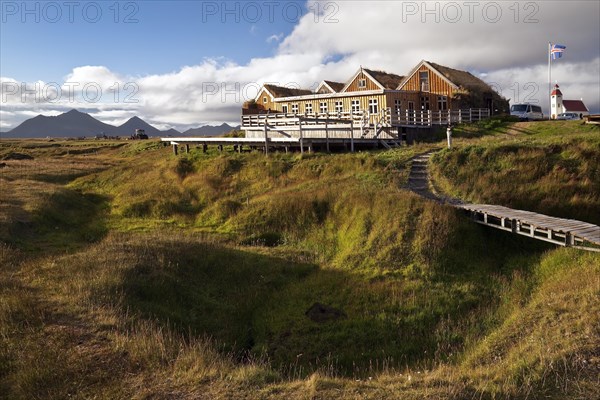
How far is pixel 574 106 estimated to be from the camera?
2601 inches

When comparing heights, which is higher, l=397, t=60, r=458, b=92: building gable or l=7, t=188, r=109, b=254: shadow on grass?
l=397, t=60, r=458, b=92: building gable

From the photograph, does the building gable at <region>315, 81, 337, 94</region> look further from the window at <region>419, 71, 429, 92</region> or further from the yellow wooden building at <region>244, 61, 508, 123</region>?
the window at <region>419, 71, 429, 92</region>

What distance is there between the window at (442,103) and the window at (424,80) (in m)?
1.58

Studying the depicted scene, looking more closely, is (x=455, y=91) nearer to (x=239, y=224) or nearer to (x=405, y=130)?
(x=405, y=130)

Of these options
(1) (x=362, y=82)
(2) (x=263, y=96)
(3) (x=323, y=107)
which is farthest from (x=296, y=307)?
(2) (x=263, y=96)

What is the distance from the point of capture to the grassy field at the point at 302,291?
886 centimetres

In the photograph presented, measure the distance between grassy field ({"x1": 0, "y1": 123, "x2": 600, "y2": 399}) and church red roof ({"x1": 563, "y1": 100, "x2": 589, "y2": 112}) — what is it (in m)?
48.0

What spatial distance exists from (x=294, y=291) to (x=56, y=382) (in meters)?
7.94

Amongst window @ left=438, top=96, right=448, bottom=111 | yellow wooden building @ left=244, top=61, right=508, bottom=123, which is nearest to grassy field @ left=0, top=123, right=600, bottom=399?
yellow wooden building @ left=244, top=61, right=508, bottom=123

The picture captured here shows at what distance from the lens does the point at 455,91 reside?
1521 inches

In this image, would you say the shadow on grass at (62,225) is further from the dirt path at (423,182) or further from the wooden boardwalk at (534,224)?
the wooden boardwalk at (534,224)

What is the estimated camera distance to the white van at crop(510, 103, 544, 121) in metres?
40.2

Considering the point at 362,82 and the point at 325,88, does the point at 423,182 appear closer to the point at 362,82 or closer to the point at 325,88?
the point at 362,82

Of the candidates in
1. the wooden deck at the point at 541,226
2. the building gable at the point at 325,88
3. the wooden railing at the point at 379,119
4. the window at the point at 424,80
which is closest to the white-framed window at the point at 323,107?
the wooden railing at the point at 379,119
